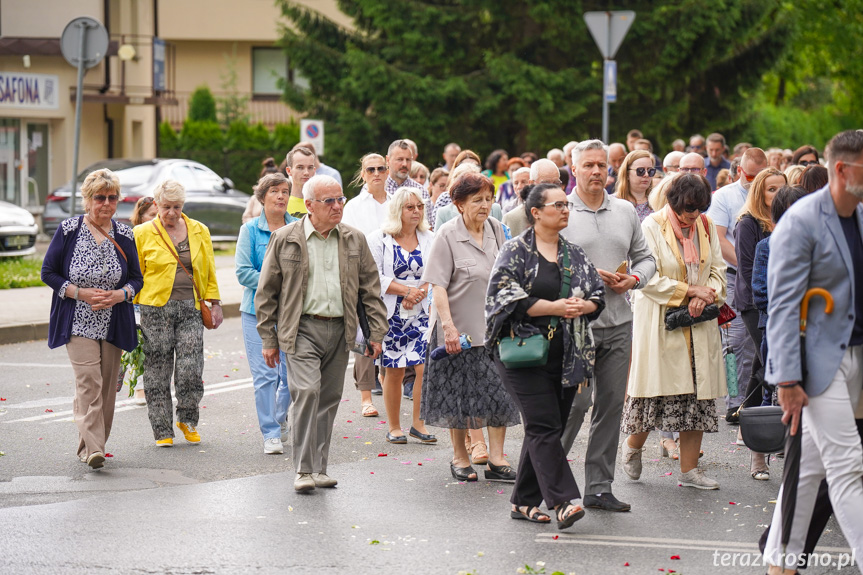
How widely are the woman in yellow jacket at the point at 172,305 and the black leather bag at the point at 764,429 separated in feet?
14.7

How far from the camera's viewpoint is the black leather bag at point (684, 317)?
744cm

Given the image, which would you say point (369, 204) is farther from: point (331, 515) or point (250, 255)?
point (331, 515)

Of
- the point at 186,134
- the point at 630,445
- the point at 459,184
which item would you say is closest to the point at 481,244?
the point at 459,184

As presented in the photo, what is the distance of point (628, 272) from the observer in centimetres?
723

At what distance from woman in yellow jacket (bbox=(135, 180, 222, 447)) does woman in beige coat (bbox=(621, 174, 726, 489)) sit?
3.30 metres

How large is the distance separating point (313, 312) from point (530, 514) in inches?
72.6

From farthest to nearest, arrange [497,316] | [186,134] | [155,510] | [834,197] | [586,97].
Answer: [186,134] → [586,97] → [155,510] → [497,316] → [834,197]

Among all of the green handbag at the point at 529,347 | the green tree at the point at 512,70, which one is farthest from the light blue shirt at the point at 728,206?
the green tree at the point at 512,70

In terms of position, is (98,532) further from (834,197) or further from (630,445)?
(834,197)

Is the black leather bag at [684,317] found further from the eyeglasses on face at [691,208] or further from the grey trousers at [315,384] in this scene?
the grey trousers at [315,384]

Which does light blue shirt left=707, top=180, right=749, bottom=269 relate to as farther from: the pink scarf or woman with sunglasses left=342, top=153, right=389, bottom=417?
woman with sunglasses left=342, top=153, right=389, bottom=417

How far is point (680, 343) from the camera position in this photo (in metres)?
A: 7.48

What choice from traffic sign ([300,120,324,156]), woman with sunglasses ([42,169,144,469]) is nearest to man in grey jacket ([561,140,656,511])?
woman with sunglasses ([42,169,144,469])

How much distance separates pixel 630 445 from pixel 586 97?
Result: 17.2 metres
